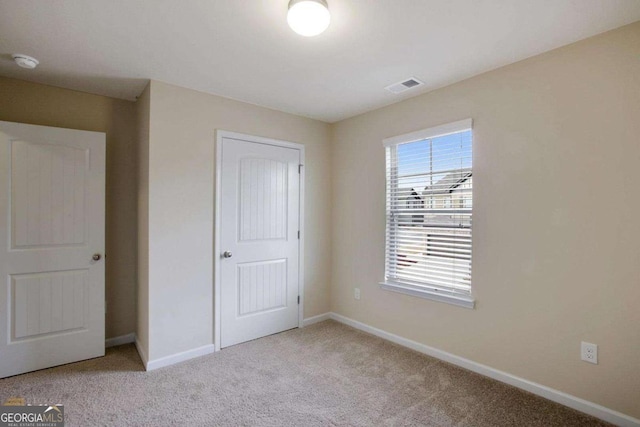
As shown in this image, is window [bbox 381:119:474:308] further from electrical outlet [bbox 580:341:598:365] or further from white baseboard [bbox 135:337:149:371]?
white baseboard [bbox 135:337:149:371]

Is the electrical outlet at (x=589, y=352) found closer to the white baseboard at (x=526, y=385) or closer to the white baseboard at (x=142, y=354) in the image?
the white baseboard at (x=526, y=385)

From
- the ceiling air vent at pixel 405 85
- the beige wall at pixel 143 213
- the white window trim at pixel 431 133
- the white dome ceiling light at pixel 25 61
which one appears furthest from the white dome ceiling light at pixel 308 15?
the white dome ceiling light at pixel 25 61

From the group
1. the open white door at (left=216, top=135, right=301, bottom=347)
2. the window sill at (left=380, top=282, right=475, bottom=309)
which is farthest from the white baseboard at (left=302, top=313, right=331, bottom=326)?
the window sill at (left=380, top=282, right=475, bottom=309)

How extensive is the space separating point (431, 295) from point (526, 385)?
921 mm

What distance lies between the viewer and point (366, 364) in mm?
2754

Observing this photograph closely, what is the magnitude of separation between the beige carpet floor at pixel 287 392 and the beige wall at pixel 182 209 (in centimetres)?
34

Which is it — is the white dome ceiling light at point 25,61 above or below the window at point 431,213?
above

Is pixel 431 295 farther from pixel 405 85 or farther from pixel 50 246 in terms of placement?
pixel 50 246

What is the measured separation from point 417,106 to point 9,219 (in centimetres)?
367

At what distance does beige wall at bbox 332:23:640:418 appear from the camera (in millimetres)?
1932

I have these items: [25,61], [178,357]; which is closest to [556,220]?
[178,357]

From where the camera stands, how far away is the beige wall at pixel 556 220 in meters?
1.93

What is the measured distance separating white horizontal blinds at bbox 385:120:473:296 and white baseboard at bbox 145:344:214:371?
1.93 meters

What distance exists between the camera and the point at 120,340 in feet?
10.5
